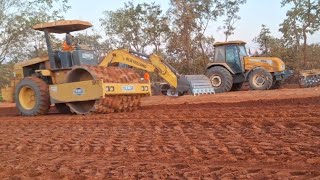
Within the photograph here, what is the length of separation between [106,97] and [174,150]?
5.00 m

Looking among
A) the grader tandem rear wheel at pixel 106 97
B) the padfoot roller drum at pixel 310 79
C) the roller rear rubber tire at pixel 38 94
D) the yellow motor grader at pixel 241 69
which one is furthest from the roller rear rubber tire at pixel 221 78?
the roller rear rubber tire at pixel 38 94

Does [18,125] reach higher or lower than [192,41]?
lower

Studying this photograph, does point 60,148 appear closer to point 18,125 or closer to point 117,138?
point 117,138

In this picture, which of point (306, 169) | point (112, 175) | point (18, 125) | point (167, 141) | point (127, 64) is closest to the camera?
point (306, 169)

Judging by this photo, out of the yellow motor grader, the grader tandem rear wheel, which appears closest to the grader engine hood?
the yellow motor grader

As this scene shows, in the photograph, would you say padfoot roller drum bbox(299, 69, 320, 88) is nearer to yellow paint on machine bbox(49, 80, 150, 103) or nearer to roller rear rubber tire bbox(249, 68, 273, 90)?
roller rear rubber tire bbox(249, 68, 273, 90)

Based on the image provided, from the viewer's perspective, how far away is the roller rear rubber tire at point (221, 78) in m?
17.0

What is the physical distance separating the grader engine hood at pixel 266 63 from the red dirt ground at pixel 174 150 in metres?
10.0

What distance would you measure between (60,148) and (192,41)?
79.7 feet

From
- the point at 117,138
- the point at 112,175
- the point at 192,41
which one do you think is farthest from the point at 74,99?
the point at 192,41

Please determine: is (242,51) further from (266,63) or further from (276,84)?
(276,84)

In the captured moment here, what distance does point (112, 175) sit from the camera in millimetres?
3691

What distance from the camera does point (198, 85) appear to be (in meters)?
13.9

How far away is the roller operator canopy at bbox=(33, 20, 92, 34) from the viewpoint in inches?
403
